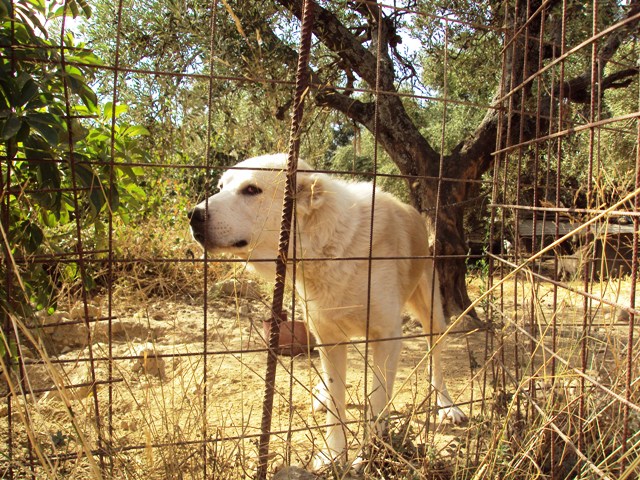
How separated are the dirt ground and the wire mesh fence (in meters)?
0.03

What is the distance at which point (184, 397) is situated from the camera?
1.81m

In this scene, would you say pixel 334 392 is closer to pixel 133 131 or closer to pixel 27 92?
pixel 133 131

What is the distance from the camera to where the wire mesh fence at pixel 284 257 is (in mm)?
1790

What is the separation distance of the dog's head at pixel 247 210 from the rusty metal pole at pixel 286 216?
40 cm

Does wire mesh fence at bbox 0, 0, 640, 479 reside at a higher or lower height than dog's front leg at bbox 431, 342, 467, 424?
higher

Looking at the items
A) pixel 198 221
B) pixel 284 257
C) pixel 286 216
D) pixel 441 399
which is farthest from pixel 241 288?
pixel 441 399

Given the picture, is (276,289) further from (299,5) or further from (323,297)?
(299,5)

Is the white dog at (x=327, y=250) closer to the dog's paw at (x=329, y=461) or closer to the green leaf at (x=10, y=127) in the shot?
the dog's paw at (x=329, y=461)

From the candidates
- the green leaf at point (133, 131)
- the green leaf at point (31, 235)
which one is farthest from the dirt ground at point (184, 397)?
the green leaf at point (133, 131)

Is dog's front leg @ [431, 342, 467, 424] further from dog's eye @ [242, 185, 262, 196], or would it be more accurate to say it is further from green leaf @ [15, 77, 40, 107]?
green leaf @ [15, 77, 40, 107]

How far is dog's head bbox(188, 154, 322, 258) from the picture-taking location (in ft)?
8.40

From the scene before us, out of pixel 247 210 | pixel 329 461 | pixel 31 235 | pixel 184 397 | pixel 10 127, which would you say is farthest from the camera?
pixel 247 210

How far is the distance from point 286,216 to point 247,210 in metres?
0.65

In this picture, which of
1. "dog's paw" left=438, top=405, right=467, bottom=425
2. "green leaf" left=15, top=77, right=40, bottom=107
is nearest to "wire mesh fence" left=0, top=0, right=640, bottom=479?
"green leaf" left=15, top=77, right=40, bottom=107
